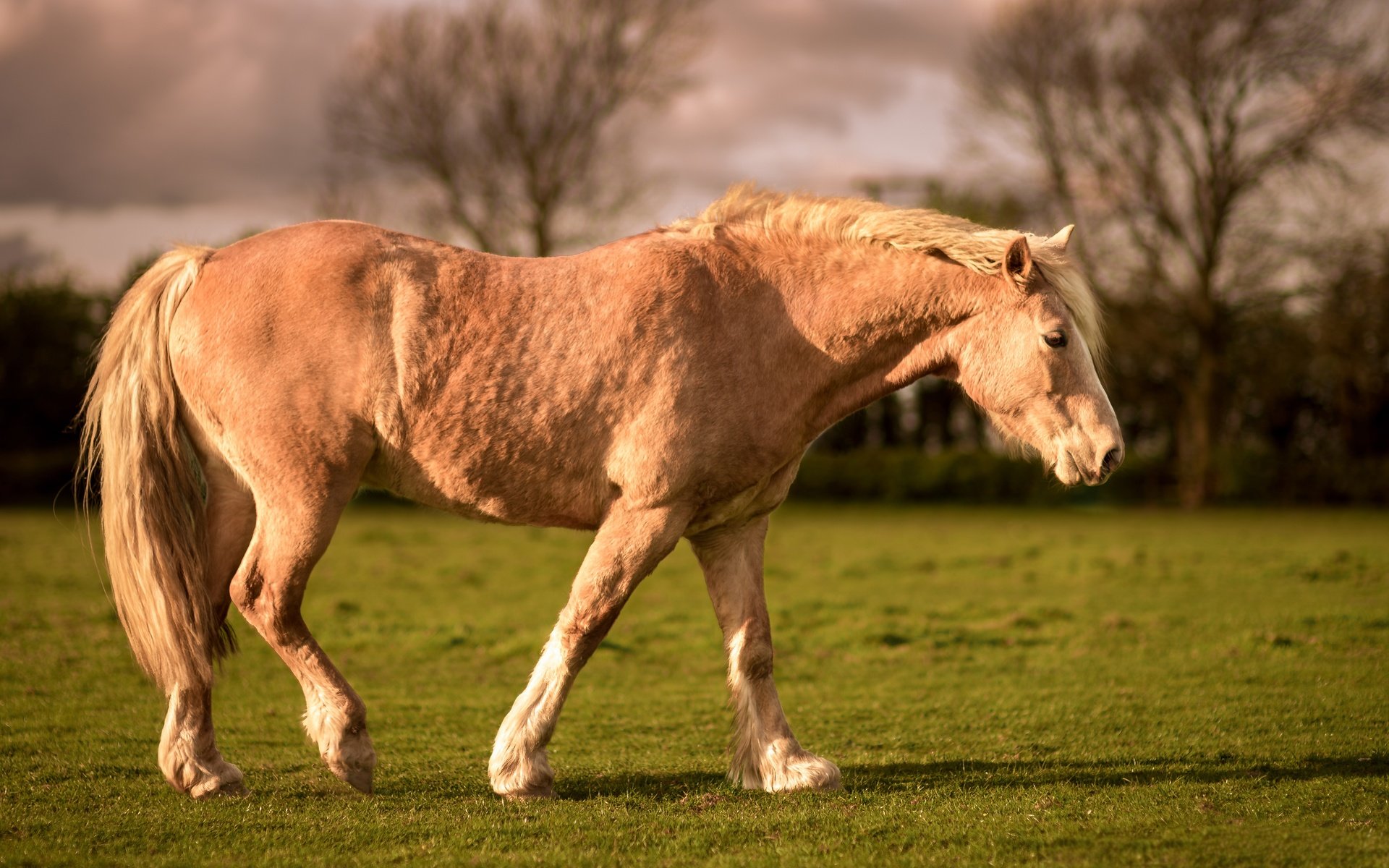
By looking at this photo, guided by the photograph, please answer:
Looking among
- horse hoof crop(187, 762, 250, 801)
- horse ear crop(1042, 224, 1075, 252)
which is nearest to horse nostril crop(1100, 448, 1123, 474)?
horse ear crop(1042, 224, 1075, 252)

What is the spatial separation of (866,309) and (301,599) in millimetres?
2866

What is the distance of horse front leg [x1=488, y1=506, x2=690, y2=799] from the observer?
5.05 meters

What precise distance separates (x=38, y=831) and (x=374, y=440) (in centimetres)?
202

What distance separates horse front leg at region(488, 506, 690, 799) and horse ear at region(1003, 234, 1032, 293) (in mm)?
1807

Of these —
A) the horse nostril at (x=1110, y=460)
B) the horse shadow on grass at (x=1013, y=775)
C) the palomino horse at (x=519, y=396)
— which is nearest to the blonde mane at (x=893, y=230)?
the palomino horse at (x=519, y=396)

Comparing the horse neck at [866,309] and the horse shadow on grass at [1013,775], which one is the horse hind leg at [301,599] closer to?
the horse shadow on grass at [1013,775]

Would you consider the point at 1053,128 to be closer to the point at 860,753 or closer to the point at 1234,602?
the point at 1234,602

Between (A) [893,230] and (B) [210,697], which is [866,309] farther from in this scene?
(B) [210,697]

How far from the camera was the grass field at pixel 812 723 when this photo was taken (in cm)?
450

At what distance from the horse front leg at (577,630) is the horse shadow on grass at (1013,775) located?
10.3 inches

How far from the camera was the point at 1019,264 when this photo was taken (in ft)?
17.0

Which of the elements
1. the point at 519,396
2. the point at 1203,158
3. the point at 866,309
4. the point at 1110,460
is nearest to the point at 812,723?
the point at 1110,460

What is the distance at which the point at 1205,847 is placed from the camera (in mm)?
4332

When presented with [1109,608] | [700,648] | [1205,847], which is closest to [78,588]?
[700,648]
